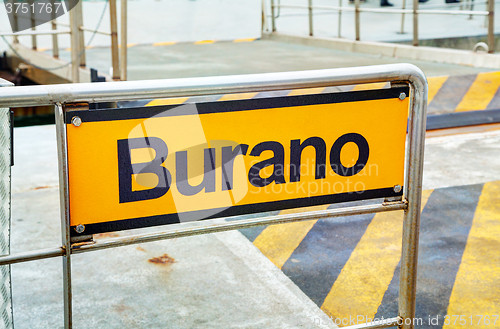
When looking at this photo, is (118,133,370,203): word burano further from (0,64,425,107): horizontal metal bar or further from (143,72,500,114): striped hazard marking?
(143,72,500,114): striped hazard marking

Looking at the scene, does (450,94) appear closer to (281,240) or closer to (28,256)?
(281,240)

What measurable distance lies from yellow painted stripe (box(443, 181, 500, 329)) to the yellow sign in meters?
0.86

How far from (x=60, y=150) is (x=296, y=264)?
1.65 m

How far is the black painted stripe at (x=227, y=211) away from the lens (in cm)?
158

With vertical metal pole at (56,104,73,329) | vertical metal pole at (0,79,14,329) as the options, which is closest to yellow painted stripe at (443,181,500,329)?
vertical metal pole at (56,104,73,329)

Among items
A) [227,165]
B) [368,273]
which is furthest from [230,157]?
[368,273]

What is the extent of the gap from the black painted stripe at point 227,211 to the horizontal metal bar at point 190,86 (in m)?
0.35

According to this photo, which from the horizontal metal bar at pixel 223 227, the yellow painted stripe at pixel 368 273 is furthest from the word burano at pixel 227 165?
the yellow painted stripe at pixel 368 273

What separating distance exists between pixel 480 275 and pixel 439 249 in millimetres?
305

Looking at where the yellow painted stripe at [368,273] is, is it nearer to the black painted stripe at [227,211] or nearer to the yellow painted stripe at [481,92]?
the black painted stripe at [227,211]

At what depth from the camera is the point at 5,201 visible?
5.56ft

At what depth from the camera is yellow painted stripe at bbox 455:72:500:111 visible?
572 cm

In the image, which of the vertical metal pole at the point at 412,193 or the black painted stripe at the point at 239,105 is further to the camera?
the vertical metal pole at the point at 412,193

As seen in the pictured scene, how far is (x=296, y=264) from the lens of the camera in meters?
2.83
